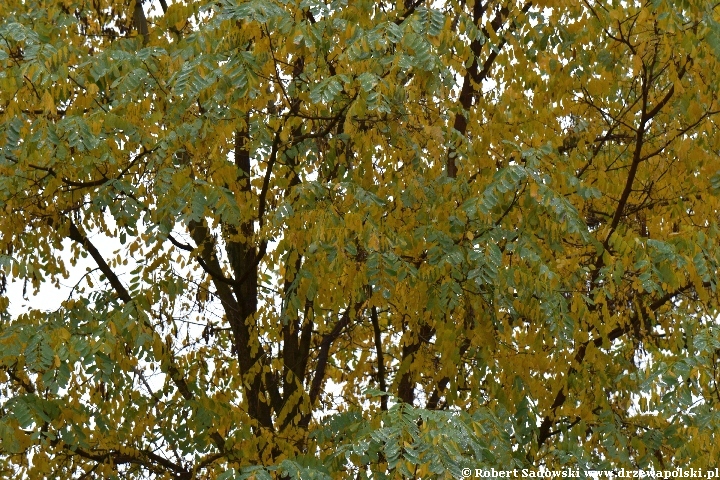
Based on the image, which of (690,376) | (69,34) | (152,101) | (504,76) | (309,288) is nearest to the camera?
(690,376)

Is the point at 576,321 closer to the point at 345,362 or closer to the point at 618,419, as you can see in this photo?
the point at 618,419

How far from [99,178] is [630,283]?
389cm

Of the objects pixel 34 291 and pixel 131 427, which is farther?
pixel 34 291

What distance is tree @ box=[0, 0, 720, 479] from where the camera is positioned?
18.5 feet

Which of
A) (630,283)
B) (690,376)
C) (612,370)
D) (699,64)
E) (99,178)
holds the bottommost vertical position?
(690,376)

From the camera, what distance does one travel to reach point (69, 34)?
24.3ft

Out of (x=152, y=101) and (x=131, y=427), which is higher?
(x=152, y=101)

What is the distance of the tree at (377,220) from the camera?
5629 mm

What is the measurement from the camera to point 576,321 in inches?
257

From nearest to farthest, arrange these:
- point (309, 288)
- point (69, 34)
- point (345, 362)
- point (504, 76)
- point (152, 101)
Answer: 1. point (309, 288)
2. point (152, 101)
3. point (69, 34)
4. point (504, 76)
5. point (345, 362)

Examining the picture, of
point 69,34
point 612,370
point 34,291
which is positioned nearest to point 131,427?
point 34,291

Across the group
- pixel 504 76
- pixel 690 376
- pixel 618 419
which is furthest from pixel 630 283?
pixel 504 76

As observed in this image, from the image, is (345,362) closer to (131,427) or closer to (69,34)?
(131,427)

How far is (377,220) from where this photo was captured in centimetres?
590
